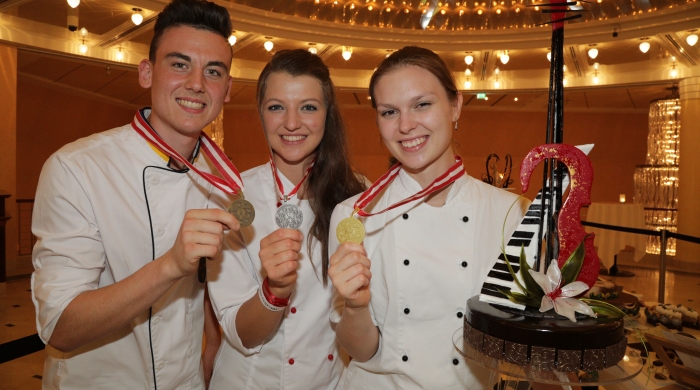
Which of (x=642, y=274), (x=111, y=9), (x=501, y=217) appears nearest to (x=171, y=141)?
(x=501, y=217)

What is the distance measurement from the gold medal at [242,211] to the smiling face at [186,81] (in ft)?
1.32

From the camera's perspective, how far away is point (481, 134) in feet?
53.7

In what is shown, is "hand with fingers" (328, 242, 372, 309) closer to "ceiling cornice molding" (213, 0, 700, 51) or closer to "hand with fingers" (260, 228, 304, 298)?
"hand with fingers" (260, 228, 304, 298)

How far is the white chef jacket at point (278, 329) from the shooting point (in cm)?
206

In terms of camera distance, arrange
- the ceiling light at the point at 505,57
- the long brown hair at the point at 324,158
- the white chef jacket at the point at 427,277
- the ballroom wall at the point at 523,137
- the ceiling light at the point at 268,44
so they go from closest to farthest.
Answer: the white chef jacket at the point at 427,277
the long brown hair at the point at 324,158
the ceiling light at the point at 268,44
the ceiling light at the point at 505,57
the ballroom wall at the point at 523,137

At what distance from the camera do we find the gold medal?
1.73 m

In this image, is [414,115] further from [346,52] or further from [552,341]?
[346,52]

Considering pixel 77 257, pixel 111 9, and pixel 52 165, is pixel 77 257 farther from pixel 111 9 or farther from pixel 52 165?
pixel 111 9

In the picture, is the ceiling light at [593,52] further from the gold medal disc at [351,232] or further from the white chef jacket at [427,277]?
the gold medal disc at [351,232]

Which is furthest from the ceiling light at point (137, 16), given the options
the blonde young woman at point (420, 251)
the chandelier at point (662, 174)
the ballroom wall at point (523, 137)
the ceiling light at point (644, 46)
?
the chandelier at point (662, 174)

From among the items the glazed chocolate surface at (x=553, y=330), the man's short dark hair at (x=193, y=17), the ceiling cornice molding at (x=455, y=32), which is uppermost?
the ceiling cornice molding at (x=455, y=32)

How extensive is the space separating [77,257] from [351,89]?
1114 centimetres

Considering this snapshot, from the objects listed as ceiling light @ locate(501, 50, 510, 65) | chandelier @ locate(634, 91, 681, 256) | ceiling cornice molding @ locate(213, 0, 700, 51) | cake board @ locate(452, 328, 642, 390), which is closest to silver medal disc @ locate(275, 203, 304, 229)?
cake board @ locate(452, 328, 642, 390)

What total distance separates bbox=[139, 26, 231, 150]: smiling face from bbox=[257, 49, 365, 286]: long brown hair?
0.96 ft
